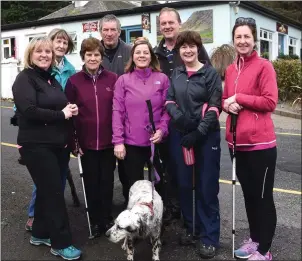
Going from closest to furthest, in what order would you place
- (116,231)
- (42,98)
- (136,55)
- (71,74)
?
(116,231) → (42,98) → (136,55) → (71,74)

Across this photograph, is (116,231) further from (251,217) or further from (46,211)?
(251,217)

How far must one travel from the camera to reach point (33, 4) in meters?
41.0

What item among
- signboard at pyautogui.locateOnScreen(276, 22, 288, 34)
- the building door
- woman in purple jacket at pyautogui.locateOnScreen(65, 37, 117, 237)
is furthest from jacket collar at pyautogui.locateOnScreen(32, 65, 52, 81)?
the building door

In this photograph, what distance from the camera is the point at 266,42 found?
939 inches

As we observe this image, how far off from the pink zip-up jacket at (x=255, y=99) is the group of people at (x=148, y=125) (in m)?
0.01

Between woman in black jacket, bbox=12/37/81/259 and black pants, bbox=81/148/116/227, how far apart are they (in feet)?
1.49

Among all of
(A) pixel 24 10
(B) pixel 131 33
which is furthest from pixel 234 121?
(A) pixel 24 10

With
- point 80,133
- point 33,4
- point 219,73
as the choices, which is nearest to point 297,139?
point 219,73

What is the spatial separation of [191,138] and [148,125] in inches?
24.0

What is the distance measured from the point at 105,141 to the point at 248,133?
67.5 inches

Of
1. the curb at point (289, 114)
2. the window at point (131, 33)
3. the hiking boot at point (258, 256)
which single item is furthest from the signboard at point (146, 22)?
the hiking boot at point (258, 256)

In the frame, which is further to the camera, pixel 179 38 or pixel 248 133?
pixel 179 38

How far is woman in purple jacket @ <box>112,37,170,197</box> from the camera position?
4582 mm

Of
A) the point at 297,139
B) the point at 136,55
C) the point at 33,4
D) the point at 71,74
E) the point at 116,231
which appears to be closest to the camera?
the point at 116,231
